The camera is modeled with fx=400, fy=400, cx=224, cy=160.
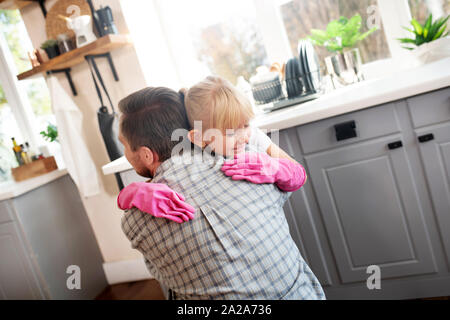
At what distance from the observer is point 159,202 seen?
769mm

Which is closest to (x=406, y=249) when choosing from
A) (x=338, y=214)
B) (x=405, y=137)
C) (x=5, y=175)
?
(x=338, y=214)

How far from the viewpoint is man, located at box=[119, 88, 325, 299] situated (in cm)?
80

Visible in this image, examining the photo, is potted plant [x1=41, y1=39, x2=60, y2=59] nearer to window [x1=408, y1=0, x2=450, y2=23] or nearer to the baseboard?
the baseboard

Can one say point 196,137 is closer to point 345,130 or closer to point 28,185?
point 345,130

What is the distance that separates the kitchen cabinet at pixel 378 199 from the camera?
1.45 meters

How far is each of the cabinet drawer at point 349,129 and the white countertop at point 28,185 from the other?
164cm

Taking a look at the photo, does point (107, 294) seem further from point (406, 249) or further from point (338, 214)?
point (406, 249)

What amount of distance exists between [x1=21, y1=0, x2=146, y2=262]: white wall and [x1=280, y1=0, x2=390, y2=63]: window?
2.98ft

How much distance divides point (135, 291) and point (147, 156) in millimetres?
1872

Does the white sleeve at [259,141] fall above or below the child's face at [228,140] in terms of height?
below

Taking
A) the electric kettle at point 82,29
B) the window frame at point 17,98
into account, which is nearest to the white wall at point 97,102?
the electric kettle at point 82,29

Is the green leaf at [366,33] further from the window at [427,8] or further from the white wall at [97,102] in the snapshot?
the white wall at [97,102]

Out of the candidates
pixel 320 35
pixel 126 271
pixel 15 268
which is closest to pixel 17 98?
pixel 15 268
